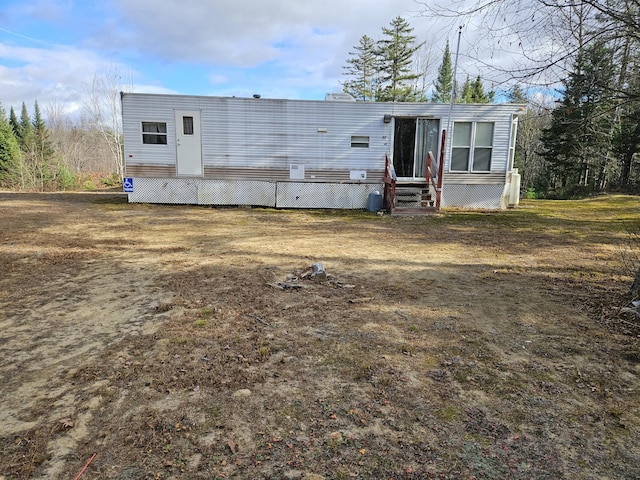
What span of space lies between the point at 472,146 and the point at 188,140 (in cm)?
865

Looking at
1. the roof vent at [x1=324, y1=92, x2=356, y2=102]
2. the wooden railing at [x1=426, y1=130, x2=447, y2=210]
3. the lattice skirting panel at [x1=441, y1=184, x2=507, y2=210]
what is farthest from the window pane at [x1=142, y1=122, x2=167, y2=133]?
the lattice skirting panel at [x1=441, y1=184, x2=507, y2=210]

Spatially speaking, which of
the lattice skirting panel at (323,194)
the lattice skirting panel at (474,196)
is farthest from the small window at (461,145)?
the lattice skirting panel at (323,194)

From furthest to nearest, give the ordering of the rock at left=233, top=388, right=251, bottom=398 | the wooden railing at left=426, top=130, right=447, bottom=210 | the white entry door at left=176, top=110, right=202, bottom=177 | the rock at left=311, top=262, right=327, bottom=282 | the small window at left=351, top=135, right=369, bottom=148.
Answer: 1. the small window at left=351, top=135, right=369, bottom=148
2. the white entry door at left=176, top=110, right=202, bottom=177
3. the wooden railing at left=426, top=130, right=447, bottom=210
4. the rock at left=311, top=262, right=327, bottom=282
5. the rock at left=233, top=388, right=251, bottom=398

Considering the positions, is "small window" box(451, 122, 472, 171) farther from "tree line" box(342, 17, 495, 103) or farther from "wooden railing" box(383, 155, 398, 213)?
"tree line" box(342, 17, 495, 103)

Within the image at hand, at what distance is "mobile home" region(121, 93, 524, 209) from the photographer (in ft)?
38.4

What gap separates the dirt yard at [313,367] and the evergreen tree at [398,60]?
92.4ft

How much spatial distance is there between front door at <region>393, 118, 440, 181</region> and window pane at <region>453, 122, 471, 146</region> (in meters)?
0.54

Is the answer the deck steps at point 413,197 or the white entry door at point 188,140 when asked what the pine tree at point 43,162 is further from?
the deck steps at point 413,197

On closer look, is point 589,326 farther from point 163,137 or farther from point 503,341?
point 163,137

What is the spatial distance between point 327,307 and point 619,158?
972 inches

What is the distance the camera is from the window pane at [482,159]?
483 inches

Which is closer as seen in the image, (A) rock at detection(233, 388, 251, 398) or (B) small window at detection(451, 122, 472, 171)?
(A) rock at detection(233, 388, 251, 398)

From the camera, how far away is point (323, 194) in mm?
12219

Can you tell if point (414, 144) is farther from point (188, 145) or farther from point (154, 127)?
point (154, 127)
